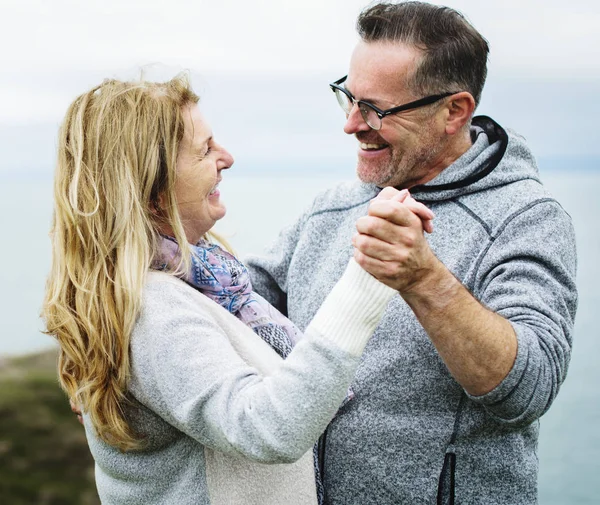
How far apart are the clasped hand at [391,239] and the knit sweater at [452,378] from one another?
0.38 meters

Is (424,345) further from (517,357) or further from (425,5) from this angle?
(425,5)

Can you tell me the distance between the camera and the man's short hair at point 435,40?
2.56 metres

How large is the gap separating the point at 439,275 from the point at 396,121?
785 millimetres

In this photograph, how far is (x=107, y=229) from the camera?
1.95m

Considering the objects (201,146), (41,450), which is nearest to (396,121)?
(201,146)

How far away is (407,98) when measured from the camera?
2.55 metres

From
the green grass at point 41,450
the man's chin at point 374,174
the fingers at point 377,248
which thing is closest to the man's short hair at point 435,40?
the man's chin at point 374,174

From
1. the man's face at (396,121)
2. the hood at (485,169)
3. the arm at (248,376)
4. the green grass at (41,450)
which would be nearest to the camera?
the arm at (248,376)

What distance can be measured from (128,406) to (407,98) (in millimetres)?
1289

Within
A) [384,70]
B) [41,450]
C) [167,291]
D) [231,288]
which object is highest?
[384,70]

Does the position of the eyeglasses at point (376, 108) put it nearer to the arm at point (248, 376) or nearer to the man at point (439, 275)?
the man at point (439, 275)

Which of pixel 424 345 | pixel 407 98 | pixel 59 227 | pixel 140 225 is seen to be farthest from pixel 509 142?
pixel 59 227

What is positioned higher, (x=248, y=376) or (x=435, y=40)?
(x=435, y=40)

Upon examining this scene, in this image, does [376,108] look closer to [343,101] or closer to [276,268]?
[343,101]
